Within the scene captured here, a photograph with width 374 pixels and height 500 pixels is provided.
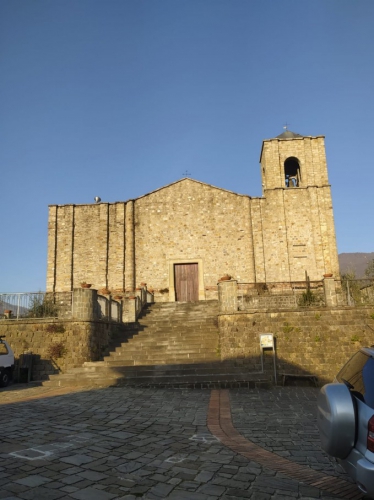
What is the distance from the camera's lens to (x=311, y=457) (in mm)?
4648

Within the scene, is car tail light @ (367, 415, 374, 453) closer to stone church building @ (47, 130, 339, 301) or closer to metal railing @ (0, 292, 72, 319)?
metal railing @ (0, 292, 72, 319)

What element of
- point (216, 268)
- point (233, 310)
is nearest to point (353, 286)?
point (233, 310)

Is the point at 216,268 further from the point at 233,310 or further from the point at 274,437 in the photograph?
the point at 274,437

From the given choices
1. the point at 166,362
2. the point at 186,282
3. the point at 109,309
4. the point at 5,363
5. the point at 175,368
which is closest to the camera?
the point at 175,368

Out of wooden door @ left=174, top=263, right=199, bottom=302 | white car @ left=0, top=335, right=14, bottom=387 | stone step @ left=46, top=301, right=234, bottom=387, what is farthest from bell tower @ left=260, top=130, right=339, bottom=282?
white car @ left=0, top=335, right=14, bottom=387

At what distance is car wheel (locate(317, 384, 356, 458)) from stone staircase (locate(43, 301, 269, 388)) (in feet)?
26.1

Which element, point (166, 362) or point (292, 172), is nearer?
point (166, 362)

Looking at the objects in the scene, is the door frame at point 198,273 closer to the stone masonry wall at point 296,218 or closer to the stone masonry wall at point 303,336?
the stone masonry wall at point 296,218

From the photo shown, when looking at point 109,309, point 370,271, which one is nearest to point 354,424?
point 109,309

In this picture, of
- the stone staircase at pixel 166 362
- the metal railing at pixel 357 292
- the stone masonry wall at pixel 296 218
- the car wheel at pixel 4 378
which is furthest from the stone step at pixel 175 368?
the stone masonry wall at pixel 296 218

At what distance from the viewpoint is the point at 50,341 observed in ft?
40.0

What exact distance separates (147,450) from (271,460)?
1604mm

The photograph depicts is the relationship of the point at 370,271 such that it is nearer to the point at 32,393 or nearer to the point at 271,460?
the point at 32,393

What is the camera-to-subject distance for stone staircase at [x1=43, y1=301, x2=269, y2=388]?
10.6 m
